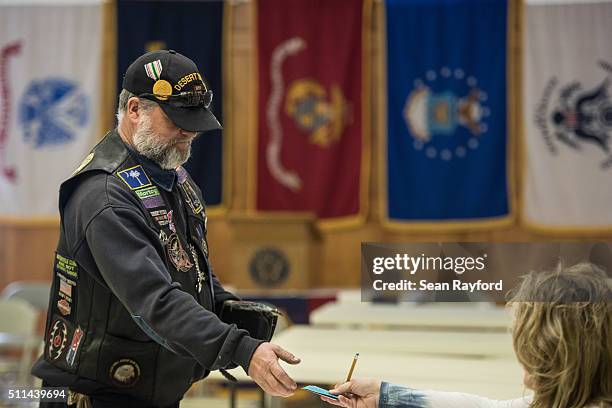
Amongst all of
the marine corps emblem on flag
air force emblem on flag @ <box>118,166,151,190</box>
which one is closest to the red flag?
the marine corps emblem on flag

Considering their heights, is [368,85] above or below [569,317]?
above

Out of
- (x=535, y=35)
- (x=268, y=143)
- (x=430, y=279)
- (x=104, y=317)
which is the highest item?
(x=535, y=35)

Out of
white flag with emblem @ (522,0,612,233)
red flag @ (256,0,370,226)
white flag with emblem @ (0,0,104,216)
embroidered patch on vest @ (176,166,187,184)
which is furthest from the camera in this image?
white flag with emblem @ (0,0,104,216)

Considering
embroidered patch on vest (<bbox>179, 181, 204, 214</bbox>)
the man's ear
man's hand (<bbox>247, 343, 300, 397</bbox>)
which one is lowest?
man's hand (<bbox>247, 343, 300, 397</bbox>)

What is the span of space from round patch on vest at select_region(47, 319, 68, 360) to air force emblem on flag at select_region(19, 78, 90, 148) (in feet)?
18.6

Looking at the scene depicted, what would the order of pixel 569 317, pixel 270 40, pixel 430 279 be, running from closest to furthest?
1. pixel 569 317
2. pixel 430 279
3. pixel 270 40

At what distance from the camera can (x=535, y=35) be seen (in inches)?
266

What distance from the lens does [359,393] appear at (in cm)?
175

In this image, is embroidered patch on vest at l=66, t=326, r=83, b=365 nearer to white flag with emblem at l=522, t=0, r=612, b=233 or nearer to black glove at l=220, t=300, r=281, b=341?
black glove at l=220, t=300, r=281, b=341

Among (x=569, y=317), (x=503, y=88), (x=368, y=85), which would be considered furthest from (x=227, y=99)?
(x=569, y=317)

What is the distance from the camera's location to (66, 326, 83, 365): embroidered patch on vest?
73.3 inches

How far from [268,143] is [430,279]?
18.7ft

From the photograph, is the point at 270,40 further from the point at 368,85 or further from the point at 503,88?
the point at 503,88

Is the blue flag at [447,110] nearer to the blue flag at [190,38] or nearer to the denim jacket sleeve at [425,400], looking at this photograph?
the blue flag at [190,38]
